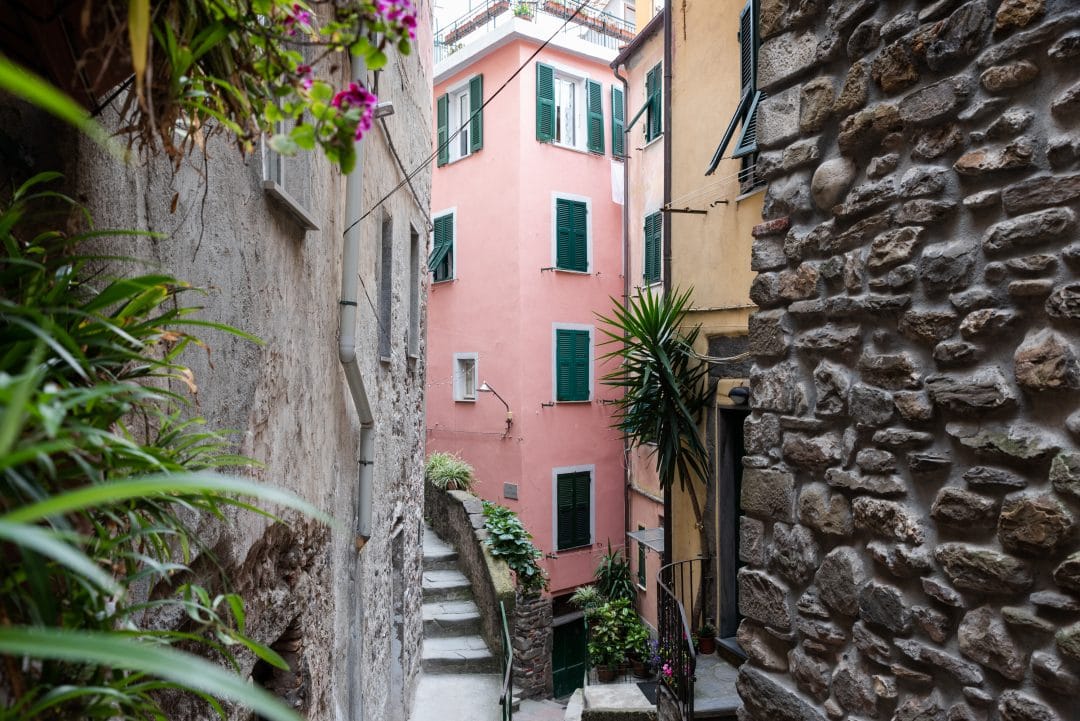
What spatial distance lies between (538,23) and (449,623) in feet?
35.9

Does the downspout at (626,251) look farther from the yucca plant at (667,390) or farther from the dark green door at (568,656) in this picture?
the yucca plant at (667,390)

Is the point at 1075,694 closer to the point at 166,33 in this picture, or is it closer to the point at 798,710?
the point at 798,710

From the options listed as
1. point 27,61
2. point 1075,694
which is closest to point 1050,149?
point 1075,694

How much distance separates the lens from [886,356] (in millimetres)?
2641

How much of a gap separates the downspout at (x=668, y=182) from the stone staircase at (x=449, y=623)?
234cm

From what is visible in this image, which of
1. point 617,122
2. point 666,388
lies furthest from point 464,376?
point 666,388

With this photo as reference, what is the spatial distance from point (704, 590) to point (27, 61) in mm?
7017

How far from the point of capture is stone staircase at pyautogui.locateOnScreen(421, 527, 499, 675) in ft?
28.7

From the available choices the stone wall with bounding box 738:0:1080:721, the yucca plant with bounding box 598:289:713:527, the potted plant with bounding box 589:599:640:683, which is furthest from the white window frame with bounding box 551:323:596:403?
the stone wall with bounding box 738:0:1080:721

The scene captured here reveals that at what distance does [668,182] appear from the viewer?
877 cm

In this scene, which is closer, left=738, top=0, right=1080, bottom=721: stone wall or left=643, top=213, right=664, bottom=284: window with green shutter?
left=738, top=0, right=1080, bottom=721: stone wall

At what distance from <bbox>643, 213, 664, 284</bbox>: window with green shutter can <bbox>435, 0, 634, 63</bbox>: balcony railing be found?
4.77 meters

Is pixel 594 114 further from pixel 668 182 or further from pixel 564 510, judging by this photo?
pixel 668 182

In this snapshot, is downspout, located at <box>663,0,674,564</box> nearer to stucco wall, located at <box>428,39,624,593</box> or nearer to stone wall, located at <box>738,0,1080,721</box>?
stone wall, located at <box>738,0,1080,721</box>
